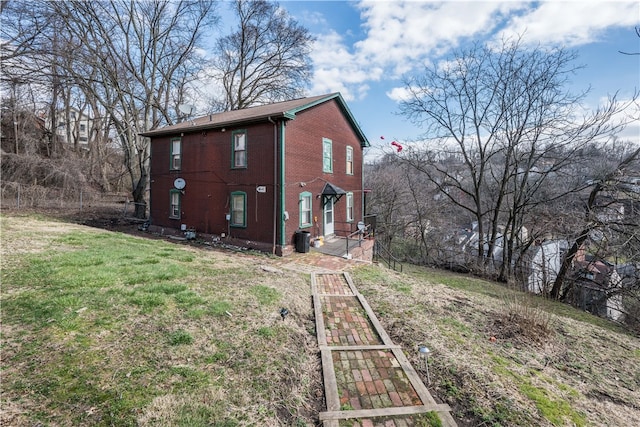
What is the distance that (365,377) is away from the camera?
379 cm

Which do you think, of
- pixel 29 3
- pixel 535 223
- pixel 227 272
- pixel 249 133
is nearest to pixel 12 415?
pixel 227 272

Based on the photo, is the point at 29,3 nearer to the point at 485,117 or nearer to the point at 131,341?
the point at 131,341

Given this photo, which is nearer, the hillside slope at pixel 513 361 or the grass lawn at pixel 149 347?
the grass lawn at pixel 149 347

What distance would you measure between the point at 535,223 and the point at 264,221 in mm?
13533

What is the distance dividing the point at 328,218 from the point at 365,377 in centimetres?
1038

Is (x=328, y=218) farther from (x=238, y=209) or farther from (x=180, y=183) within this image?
(x=180, y=183)

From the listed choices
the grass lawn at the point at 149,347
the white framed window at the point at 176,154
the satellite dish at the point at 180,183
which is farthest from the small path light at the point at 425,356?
the white framed window at the point at 176,154

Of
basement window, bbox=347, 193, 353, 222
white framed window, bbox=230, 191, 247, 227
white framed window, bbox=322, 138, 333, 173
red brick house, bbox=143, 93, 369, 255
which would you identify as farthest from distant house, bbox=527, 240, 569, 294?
white framed window, bbox=230, 191, 247, 227

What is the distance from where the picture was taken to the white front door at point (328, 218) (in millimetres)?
13680

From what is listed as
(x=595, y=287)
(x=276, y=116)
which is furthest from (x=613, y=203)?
(x=276, y=116)

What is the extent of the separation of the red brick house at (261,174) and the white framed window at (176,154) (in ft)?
0.15

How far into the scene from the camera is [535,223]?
14.9 metres

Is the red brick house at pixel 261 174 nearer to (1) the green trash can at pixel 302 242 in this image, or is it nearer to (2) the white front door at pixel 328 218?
(2) the white front door at pixel 328 218

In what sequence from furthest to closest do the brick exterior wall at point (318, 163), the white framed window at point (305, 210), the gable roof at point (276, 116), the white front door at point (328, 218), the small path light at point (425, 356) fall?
the white front door at point (328, 218) < the white framed window at point (305, 210) < the brick exterior wall at point (318, 163) < the gable roof at point (276, 116) < the small path light at point (425, 356)
